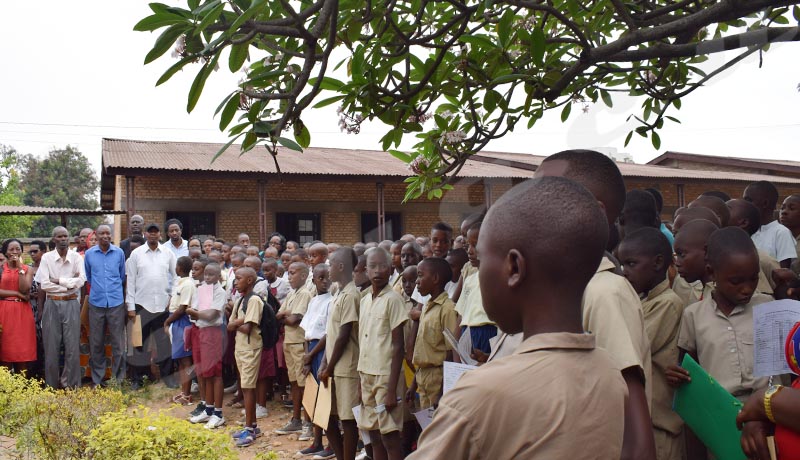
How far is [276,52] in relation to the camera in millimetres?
2494

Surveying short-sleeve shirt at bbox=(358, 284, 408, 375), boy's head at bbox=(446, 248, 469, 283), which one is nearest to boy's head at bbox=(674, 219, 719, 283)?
short-sleeve shirt at bbox=(358, 284, 408, 375)

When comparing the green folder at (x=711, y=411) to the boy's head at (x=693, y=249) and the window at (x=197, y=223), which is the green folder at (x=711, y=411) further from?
the window at (x=197, y=223)

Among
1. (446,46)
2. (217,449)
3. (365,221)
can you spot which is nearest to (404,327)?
(217,449)

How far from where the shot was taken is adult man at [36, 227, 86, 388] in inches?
322

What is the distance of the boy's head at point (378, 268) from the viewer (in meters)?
4.80

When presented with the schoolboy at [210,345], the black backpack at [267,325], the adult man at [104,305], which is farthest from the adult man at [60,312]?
the black backpack at [267,325]

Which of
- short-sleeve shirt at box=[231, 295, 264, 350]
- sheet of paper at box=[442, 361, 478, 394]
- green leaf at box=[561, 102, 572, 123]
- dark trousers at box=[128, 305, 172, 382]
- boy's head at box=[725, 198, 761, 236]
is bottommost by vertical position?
dark trousers at box=[128, 305, 172, 382]

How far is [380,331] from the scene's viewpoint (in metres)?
4.70

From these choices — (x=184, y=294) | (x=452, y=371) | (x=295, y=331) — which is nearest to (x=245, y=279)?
(x=295, y=331)

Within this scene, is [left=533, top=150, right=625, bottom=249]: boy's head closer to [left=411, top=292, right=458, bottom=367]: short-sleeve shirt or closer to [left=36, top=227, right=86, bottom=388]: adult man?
[left=411, top=292, right=458, bottom=367]: short-sleeve shirt

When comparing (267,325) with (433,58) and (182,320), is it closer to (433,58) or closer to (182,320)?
(182,320)

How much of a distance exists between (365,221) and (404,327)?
13.9 m

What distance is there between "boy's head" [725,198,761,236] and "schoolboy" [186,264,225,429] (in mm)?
5080

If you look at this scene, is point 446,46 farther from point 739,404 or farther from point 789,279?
point 789,279
